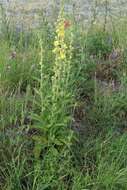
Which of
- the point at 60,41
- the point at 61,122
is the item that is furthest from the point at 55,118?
the point at 60,41

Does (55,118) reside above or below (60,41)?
below

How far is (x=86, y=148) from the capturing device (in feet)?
10.5

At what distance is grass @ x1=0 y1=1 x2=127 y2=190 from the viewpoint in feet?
9.54

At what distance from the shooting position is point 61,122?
9.81 feet

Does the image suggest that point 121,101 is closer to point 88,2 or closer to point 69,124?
point 69,124

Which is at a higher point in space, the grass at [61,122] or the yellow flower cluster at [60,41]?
the yellow flower cluster at [60,41]

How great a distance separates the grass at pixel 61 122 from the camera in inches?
114

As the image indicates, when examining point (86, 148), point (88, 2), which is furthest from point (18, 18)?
Result: point (86, 148)

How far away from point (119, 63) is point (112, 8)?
89.1 inches

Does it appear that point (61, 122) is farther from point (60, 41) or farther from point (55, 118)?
point (60, 41)

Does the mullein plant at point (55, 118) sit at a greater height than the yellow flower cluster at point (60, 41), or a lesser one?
lesser

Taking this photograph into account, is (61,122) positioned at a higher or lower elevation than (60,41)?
lower

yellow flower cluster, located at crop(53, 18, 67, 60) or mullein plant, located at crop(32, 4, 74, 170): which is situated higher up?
yellow flower cluster, located at crop(53, 18, 67, 60)

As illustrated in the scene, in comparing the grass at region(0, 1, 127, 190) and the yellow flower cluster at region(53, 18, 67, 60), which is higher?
the yellow flower cluster at region(53, 18, 67, 60)
